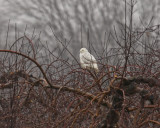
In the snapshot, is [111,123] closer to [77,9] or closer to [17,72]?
[17,72]

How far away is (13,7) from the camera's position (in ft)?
73.6

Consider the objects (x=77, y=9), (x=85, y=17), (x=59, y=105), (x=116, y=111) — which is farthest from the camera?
(x=77, y=9)

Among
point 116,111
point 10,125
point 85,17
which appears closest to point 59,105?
point 10,125

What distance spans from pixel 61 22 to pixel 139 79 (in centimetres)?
1657

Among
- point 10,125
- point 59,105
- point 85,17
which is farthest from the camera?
point 85,17

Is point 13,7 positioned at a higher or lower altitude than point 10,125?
higher

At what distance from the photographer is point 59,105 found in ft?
11.8

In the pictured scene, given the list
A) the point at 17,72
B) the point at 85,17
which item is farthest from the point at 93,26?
the point at 17,72

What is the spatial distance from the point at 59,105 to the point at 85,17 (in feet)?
55.8

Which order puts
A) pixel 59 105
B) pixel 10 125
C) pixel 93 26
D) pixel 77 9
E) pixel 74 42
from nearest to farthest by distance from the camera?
pixel 10 125 → pixel 59 105 → pixel 74 42 → pixel 93 26 → pixel 77 9

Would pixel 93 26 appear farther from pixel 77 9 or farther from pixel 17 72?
pixel 17 72

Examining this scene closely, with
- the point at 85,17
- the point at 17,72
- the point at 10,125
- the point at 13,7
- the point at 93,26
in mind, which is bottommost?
the point at 10,125

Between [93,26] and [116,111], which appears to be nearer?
[116,111]

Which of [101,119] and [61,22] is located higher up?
[61,22]
